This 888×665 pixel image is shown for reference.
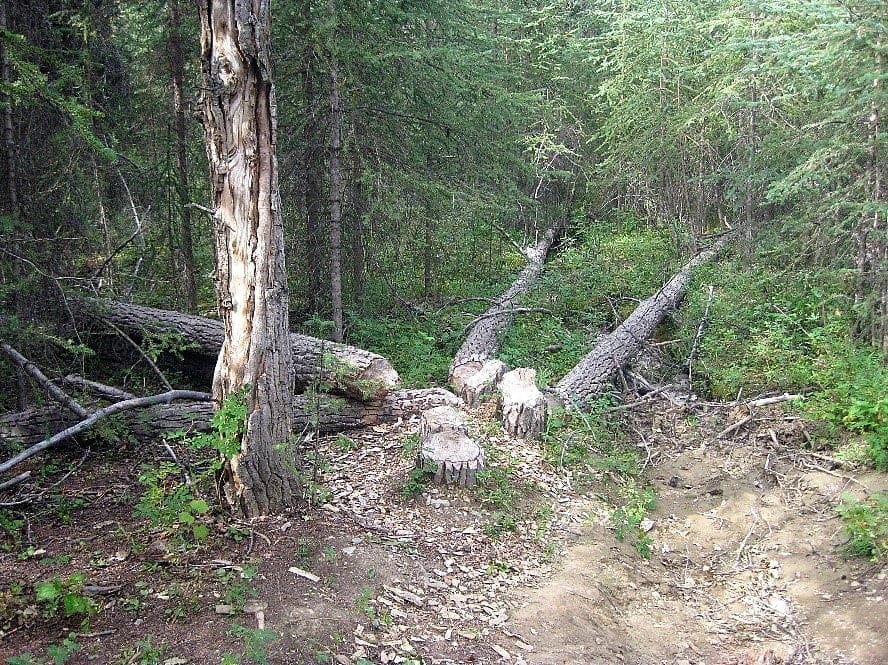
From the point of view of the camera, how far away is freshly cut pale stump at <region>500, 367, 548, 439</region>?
23.0 ft

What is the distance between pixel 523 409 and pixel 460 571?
2.52m

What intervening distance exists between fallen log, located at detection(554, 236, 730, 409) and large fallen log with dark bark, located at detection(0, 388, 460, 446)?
173 centimetres

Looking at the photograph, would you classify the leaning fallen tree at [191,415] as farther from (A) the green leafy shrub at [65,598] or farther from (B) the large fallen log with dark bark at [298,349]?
(A) the green leafy shrub at [65,598]

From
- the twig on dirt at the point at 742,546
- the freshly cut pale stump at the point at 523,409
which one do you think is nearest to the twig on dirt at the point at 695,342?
the freshly cut pale stump at the point at 523,409

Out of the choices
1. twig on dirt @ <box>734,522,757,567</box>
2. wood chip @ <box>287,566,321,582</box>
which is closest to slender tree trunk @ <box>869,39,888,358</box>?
twig on dirt @ <box>734,522,757,567</box>

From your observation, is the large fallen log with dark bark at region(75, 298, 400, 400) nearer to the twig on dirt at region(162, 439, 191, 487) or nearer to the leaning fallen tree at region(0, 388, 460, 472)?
the leaning fallen tree at region(0, 388, 460, 472)

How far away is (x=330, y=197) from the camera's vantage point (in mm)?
8641

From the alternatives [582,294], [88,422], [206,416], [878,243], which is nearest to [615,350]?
[582,294]

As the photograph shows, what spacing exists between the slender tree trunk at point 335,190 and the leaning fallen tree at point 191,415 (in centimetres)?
179

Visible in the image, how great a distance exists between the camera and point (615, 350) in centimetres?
892

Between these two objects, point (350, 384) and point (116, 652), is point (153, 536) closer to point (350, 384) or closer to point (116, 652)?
point (116, 652)

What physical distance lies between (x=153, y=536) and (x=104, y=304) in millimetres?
3441

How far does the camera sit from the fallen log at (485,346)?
769 centimetres

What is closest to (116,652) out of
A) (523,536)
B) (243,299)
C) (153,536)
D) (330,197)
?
(153,536)
